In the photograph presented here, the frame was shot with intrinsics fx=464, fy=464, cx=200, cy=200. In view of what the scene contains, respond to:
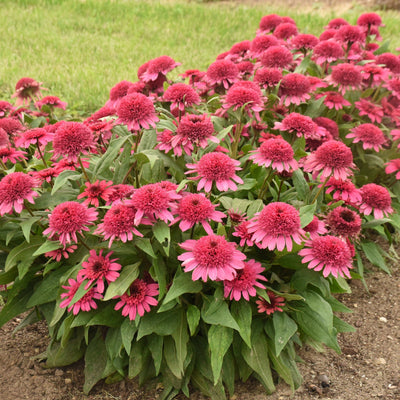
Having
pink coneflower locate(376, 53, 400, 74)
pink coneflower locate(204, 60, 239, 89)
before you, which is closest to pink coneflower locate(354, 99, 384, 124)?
pink coneflower locate(376, 53, 400, 74)

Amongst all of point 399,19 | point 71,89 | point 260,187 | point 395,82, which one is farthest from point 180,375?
point 399,19

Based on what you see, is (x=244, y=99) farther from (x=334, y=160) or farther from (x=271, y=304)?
(x=271, y=304)

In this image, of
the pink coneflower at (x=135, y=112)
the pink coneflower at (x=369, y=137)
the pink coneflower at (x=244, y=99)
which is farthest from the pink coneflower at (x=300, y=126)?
the pink coneflower at (x=135, y=112)

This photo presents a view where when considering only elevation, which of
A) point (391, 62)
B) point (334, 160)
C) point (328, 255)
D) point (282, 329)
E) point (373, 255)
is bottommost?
point (373, 255)

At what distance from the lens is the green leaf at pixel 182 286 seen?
1.96 meters

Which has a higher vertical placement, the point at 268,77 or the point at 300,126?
the point at 268,77

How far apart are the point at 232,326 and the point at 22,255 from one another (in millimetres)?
1076

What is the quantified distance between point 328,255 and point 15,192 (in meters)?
1.41

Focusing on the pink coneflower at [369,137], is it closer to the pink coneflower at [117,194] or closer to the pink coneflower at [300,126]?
the pink coneflower at [300,126]

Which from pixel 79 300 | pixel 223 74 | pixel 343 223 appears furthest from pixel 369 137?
pixel 79 300

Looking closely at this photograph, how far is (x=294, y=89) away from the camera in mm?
2877

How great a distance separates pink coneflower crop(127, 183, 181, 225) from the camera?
1885 mm

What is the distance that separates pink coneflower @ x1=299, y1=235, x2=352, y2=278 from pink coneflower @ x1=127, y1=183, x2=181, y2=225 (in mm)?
634

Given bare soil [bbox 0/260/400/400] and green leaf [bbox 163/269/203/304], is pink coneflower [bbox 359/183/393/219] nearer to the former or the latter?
bare soil [bbox 0/260/400/400]
